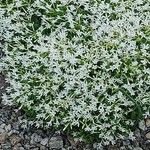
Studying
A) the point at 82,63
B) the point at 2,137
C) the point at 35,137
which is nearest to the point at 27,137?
the point at 35,137

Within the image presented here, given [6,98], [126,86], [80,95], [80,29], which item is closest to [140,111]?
[126,86]

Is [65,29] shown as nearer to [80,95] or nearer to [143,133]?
[80,95]

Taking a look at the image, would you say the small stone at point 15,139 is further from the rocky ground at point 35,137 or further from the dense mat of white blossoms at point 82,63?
the dense mat of white blossoms at point 82,63

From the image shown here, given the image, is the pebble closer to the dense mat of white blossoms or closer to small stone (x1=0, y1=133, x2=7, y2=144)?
small stone (x1=0, y1=133, x2=7, y2=144)

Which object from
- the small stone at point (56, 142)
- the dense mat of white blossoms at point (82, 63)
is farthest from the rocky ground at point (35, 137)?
the dense mat of white blossoms at point (82, 63)

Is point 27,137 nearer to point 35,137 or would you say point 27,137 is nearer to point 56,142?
point 35,137

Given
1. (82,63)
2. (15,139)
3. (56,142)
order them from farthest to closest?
(15,139)
(56,142)
(82,63)
